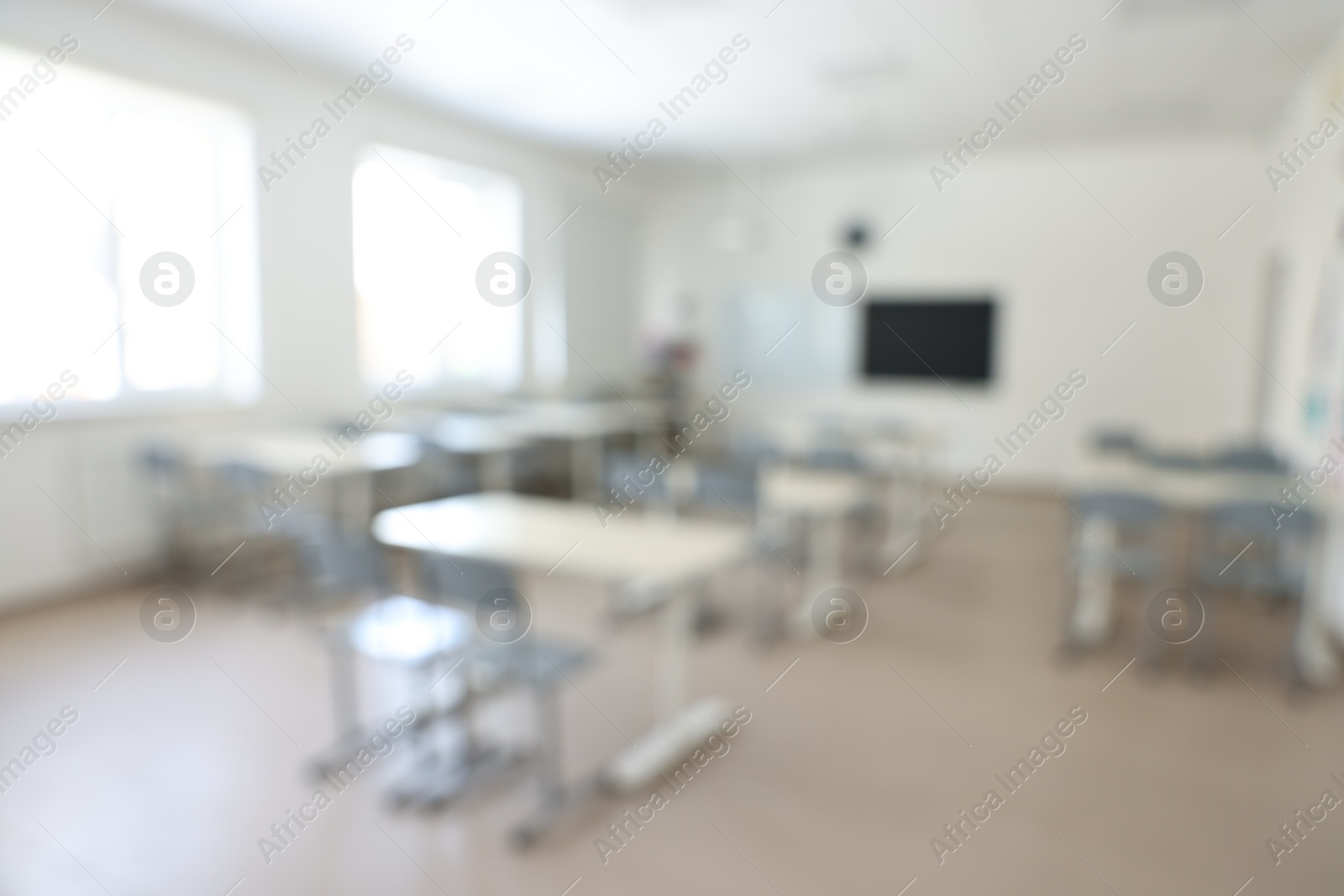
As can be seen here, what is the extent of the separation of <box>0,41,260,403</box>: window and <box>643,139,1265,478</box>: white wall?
16.8 feet

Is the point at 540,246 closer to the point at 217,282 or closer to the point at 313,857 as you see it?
the point at 217,282

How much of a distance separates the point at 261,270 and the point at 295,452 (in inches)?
59.3

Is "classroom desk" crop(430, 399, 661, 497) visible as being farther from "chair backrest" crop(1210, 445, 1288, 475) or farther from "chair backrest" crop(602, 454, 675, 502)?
"chair backrest" crop(1210, 445, 1288, 475)

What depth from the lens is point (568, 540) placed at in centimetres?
313

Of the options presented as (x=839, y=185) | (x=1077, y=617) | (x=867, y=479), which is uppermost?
(x=839, y=185)

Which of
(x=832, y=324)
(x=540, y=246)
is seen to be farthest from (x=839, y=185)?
(x=540, y=246)

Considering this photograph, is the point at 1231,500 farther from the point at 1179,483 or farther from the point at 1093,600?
the point at 1093,600

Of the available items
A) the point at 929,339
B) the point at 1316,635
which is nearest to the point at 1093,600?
the point at 1316,635

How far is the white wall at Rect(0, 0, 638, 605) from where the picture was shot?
14.3 feet

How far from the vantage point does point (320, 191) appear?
5770 mm

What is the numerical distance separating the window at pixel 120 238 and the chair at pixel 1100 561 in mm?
5139

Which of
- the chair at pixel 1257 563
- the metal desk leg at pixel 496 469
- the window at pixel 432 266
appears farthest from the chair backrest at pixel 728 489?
the window at pixel 432 266

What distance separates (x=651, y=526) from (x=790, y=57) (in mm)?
3642

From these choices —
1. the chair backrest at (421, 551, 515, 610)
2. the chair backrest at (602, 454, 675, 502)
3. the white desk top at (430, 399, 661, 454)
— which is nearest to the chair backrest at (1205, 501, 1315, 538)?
the chair backrest at (602, 454, 675, 502)
